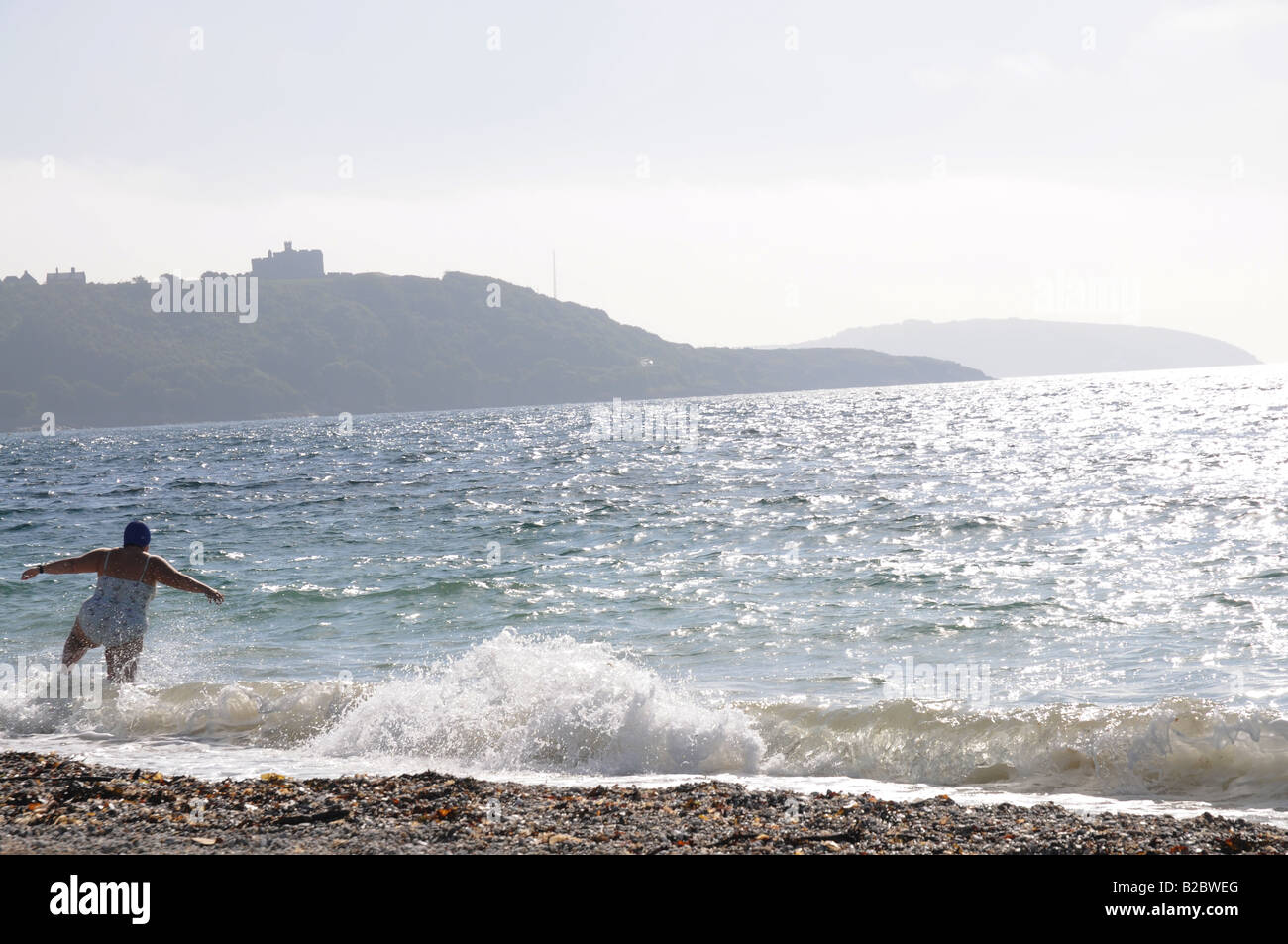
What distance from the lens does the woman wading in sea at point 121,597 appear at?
1055 cm

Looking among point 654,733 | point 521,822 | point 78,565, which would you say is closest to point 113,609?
point 78,565

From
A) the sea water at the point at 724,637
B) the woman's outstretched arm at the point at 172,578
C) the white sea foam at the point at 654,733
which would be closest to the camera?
the white sea foam at the point at 654,733

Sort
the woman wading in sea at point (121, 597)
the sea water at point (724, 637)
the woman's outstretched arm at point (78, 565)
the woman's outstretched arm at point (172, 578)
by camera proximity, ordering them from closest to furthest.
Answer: the sea water at point (724, 637), the woman's outstretched arm at point (78, 565), the woman wading in sea at point (121, 597), the woman's outstretched arm at point (172, 578)

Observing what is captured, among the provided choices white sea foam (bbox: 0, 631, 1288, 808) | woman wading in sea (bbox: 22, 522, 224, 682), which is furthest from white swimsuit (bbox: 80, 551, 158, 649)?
white sea foam (bbox: 0, 631, 1288, 808)

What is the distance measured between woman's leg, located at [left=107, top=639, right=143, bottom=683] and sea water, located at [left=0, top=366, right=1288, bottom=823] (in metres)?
0.41

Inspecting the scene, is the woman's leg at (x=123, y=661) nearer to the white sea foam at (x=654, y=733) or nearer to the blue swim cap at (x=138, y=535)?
the white sea foam at (x=654, y=733)

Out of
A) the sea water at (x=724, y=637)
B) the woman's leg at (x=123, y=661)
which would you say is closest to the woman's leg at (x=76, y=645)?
the woman's leg at (x=123, y=661)

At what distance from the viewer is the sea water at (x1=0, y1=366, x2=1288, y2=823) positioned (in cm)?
848

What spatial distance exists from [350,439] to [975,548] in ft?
202

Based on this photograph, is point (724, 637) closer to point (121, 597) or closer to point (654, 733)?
point (654, 733)

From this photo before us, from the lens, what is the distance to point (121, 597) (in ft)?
34.7

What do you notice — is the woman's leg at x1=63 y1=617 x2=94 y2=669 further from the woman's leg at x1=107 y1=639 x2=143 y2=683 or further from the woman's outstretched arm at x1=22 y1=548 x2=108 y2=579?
the woman's outstretched arm at x1=22 y1=548 x2=108 y2=579

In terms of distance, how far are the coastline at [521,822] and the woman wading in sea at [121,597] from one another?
337cm
